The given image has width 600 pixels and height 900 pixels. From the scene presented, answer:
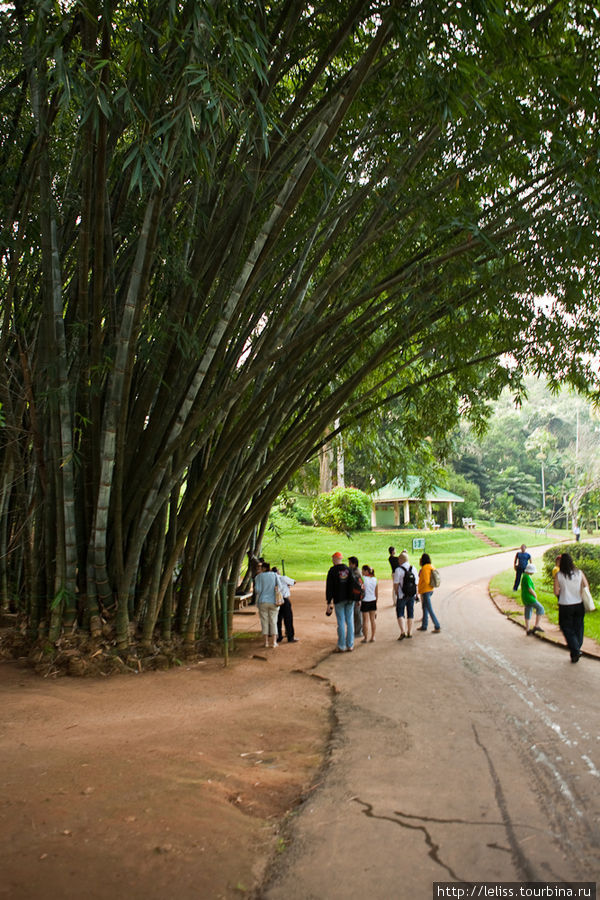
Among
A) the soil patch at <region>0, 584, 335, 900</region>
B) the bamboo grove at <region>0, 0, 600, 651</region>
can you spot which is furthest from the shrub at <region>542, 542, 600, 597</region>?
the soil patch at <region>0, 584, 335, 900</region>

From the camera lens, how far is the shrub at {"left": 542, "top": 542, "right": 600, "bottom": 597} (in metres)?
15.0

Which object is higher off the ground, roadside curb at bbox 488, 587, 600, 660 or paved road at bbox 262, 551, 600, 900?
paved road at bbox 262, 551, 600, 900

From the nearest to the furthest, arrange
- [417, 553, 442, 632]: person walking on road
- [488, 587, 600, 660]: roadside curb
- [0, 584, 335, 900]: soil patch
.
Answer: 1. [0, 584, 335, 900]: soil patch
2. [488, 587, 600, 660]: roadside curb
3. [417, 553, 442, 632]: person walking on road

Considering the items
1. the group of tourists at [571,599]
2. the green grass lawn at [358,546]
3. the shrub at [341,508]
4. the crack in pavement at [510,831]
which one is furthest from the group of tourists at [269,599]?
the shrub at [341,508]

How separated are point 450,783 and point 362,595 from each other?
453cm

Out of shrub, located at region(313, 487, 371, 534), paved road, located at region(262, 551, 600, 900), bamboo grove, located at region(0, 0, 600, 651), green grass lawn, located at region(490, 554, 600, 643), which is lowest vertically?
green grass lawn, located at region(490, 554, 600, 643)

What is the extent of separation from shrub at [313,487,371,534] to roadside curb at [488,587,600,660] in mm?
13107

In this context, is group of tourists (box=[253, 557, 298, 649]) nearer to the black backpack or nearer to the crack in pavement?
the black backpack

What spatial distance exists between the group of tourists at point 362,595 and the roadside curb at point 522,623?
1512 millimetres

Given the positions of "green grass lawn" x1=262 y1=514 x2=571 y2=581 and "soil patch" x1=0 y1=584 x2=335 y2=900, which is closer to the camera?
"soil patch" x1=0 y1=584 x2=335 y2=900

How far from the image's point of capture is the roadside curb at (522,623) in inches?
297

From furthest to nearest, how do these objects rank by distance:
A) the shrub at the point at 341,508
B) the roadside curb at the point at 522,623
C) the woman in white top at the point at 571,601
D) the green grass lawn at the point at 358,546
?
the shrub at the point at 341,508 → the green grass lawn at the point at 358,546 → the roadside curb at the point at 522,623 → the woman in white top at the point at 571,601

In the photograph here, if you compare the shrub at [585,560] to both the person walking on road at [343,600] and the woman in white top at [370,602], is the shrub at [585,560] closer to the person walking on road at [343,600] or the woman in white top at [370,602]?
the woman in white top at [370,602]

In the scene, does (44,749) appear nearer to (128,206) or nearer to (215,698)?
(215,698)
